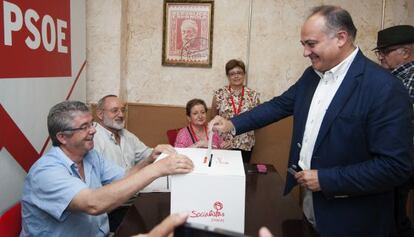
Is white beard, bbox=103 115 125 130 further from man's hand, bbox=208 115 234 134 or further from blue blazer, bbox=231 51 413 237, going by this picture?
blue blazer, bbox=231 51 413 237

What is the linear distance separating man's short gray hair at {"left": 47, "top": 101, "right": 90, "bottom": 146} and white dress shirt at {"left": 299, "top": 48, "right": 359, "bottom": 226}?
1016 millimetres

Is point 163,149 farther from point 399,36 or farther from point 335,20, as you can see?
point 399,36

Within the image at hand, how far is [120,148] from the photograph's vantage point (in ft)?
8.09

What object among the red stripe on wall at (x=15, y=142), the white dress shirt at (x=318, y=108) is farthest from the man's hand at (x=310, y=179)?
the red stripe on wall at (x=15, y=142)

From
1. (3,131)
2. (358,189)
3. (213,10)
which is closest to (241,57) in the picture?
(213,10)

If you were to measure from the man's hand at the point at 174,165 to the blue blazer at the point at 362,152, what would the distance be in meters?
0.53

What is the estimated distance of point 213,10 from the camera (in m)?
3.93

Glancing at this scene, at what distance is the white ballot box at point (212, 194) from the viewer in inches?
45.9

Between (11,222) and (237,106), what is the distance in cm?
250

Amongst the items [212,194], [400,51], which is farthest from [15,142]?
[400,51]

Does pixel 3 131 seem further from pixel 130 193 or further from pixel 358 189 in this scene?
pixel 358 189

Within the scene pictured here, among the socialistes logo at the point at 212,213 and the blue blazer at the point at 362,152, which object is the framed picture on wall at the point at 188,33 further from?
the socialistes logo at the point at 212,213

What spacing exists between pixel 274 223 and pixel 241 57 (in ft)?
9.03

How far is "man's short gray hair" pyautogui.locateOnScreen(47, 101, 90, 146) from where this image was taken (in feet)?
5.24
